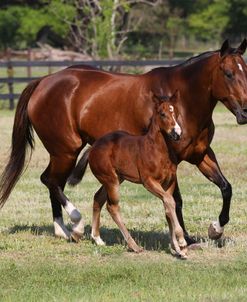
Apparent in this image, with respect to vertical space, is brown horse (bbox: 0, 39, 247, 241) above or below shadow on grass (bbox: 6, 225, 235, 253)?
above

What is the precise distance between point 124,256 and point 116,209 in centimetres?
51

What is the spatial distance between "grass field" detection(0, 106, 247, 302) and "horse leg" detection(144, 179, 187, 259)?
12 centimetres

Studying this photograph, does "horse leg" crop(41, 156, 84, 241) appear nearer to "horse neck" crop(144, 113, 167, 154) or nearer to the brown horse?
the brown horse

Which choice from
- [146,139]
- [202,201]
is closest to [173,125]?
[146,139]

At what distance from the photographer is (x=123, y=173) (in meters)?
8.62

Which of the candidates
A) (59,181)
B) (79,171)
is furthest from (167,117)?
(59,181)

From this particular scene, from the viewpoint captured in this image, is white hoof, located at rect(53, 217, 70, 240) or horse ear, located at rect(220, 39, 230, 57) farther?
white hoof, located at rect(53, 217, 70, 240)

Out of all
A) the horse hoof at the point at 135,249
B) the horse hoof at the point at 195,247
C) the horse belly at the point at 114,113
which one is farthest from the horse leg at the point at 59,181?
→ the horse hoof at the point at 195,247

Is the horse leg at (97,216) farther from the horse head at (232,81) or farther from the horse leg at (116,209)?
the horse head at (232,81)

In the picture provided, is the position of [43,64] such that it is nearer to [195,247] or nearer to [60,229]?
[60,229]

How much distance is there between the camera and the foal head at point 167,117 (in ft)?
26.0

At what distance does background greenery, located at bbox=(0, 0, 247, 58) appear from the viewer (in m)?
38.2

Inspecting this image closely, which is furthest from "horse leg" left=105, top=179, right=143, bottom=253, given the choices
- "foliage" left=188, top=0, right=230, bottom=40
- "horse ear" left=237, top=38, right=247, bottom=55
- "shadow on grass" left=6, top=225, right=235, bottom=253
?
"foliage" left=188, top=0, right=230, bottom=40

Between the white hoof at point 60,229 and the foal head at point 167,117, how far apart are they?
211 centimetres
